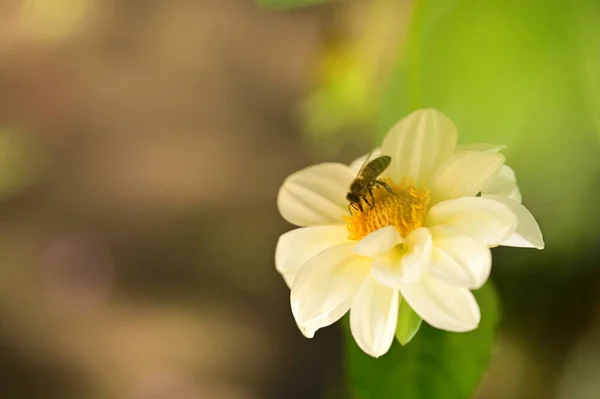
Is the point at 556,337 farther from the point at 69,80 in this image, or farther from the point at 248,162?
the point at 69,80

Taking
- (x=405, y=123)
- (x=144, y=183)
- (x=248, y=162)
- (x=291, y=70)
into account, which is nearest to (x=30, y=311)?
(x=144, y=183)

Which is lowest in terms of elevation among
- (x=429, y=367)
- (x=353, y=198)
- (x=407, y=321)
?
(x=429, y=367)

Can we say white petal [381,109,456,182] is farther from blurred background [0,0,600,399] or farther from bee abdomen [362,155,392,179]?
blurred background [0,0,600,399]

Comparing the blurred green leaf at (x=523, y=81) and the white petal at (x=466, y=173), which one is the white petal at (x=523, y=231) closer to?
the white petal at (x=466, y=173)

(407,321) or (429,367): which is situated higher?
(407,321)

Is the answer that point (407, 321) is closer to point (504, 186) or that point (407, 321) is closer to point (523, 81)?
point (504, 186)

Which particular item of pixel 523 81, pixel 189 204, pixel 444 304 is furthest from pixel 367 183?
pixel 189 204
